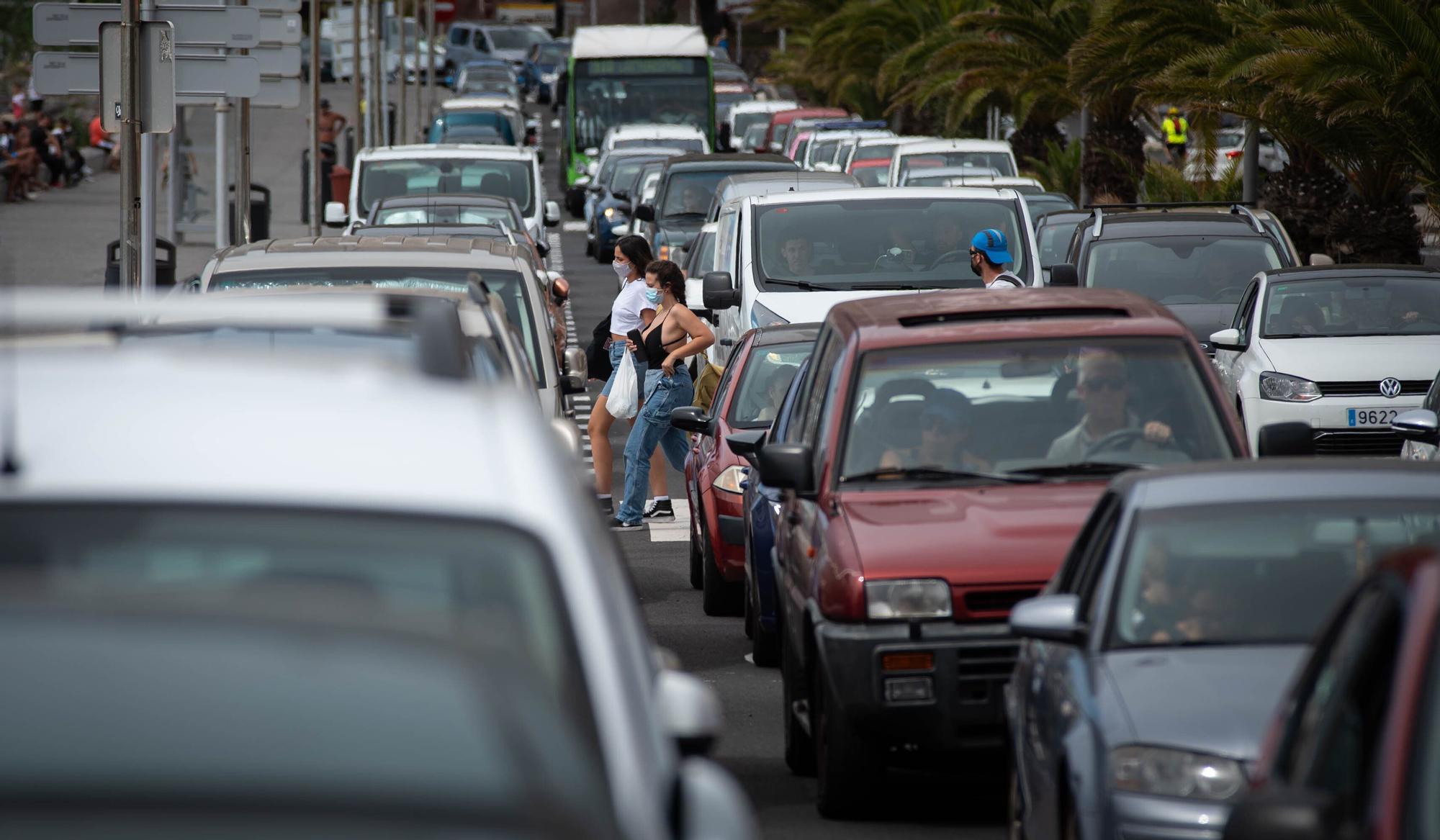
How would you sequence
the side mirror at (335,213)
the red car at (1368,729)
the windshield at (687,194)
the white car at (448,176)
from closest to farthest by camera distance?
1. the red car at (1368,729)
2. the side mirror at (335,213)
3. the white car at (448,176)
4. the windshield at (687,194)

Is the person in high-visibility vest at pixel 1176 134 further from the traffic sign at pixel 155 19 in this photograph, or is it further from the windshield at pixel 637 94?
the traffic sign at pixel 155 19

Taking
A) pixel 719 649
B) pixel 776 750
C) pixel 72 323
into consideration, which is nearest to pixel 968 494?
pixel 776 750

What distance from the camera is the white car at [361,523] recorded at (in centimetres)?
308

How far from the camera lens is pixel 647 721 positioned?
3.27 metres

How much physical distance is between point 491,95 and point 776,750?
71592 millimetres

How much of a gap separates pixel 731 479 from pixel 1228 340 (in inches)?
216

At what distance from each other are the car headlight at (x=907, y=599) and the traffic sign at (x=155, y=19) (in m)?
11.0

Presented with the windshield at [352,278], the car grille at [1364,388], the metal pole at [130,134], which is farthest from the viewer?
the car grille at [1364,388]

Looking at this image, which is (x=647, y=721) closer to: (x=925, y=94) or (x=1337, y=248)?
(x=1337, y=248)

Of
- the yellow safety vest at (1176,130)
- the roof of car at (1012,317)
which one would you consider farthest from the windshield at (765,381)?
the yellow safety vest at (1176,130)

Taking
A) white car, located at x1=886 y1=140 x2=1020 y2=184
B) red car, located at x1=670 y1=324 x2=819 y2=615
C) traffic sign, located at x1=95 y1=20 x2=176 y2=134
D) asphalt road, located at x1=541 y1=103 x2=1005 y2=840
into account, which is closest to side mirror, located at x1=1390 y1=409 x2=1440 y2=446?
red car, located at x1=670 y1=324 x2=819 y2=615

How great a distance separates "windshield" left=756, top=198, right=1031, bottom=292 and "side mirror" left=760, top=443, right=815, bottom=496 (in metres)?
8.04

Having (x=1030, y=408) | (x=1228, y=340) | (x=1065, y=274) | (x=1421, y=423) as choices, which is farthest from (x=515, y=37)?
(x=1030, y=408)

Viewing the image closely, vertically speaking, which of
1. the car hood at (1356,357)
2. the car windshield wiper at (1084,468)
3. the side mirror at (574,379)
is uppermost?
the car windshield wiper at (1084,468)
